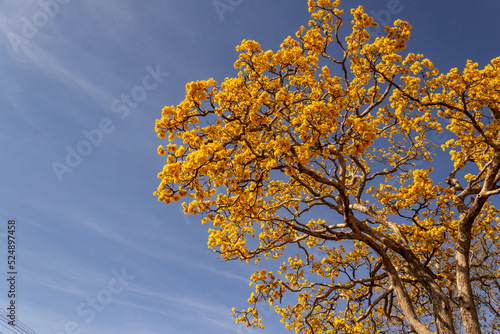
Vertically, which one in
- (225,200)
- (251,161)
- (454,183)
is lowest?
(225,200)

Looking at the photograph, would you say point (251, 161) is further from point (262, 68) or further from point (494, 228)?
point (494, 228)

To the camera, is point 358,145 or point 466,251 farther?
point 466,251

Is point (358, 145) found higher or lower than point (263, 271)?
higher

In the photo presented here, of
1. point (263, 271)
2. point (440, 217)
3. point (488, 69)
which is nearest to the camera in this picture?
point (488, 69)

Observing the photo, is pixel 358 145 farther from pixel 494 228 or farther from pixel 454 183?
pixel 494 228

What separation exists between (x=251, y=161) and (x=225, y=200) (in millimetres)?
1061

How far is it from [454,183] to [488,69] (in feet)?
11.7

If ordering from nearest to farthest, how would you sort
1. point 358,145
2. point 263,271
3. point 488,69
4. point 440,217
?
point 358,145
point 488,69
point 263,271
point 440,217

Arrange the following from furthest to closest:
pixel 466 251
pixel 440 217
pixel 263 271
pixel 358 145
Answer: pixel 440 217
pixel 263 271
pixel 466 251
pixel 358 145

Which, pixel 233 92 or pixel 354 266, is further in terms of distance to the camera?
pixel 354 266

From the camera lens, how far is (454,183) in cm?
936

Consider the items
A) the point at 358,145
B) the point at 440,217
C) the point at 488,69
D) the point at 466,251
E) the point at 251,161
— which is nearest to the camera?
the point at 358,145

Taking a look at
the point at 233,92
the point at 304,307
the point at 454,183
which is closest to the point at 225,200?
the point at 233,92

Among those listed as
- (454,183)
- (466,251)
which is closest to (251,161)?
(466,251)
